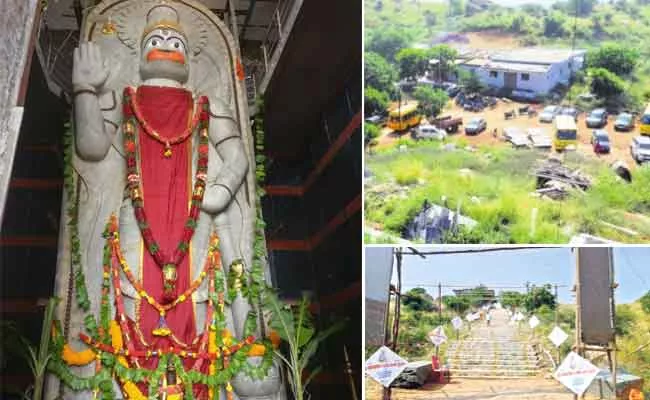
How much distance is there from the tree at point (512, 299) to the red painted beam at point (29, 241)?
5142 mm

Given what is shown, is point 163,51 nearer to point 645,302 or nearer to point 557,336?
point 557,336

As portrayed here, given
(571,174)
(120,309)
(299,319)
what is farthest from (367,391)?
(571,174)

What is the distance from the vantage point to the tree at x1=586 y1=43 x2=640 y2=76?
7117mm

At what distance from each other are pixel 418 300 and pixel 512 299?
814 millimetres

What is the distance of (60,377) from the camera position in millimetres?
6020

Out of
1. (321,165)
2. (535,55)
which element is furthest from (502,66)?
(321,165)

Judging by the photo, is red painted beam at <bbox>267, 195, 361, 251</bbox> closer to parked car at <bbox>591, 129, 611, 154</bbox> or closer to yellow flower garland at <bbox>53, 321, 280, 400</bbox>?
parked car at <bbox>591, 129, 611, 154</bbox>

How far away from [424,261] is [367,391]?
1.23 m

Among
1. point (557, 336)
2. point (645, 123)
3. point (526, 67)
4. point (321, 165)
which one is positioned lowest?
point (557, 336)

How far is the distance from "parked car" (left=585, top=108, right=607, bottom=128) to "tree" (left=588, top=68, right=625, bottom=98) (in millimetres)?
147

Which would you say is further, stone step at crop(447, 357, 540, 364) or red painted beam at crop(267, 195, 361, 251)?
red painted beam at crop(267, 195, 361, 251)

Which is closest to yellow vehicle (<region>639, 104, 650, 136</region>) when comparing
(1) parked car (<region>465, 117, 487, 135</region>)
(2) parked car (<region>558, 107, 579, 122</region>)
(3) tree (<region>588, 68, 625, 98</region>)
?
(3) tree (<region>588, 68, 625, 98</region>)

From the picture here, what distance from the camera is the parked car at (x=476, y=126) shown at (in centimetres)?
714

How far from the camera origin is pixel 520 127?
7148 millimetres
